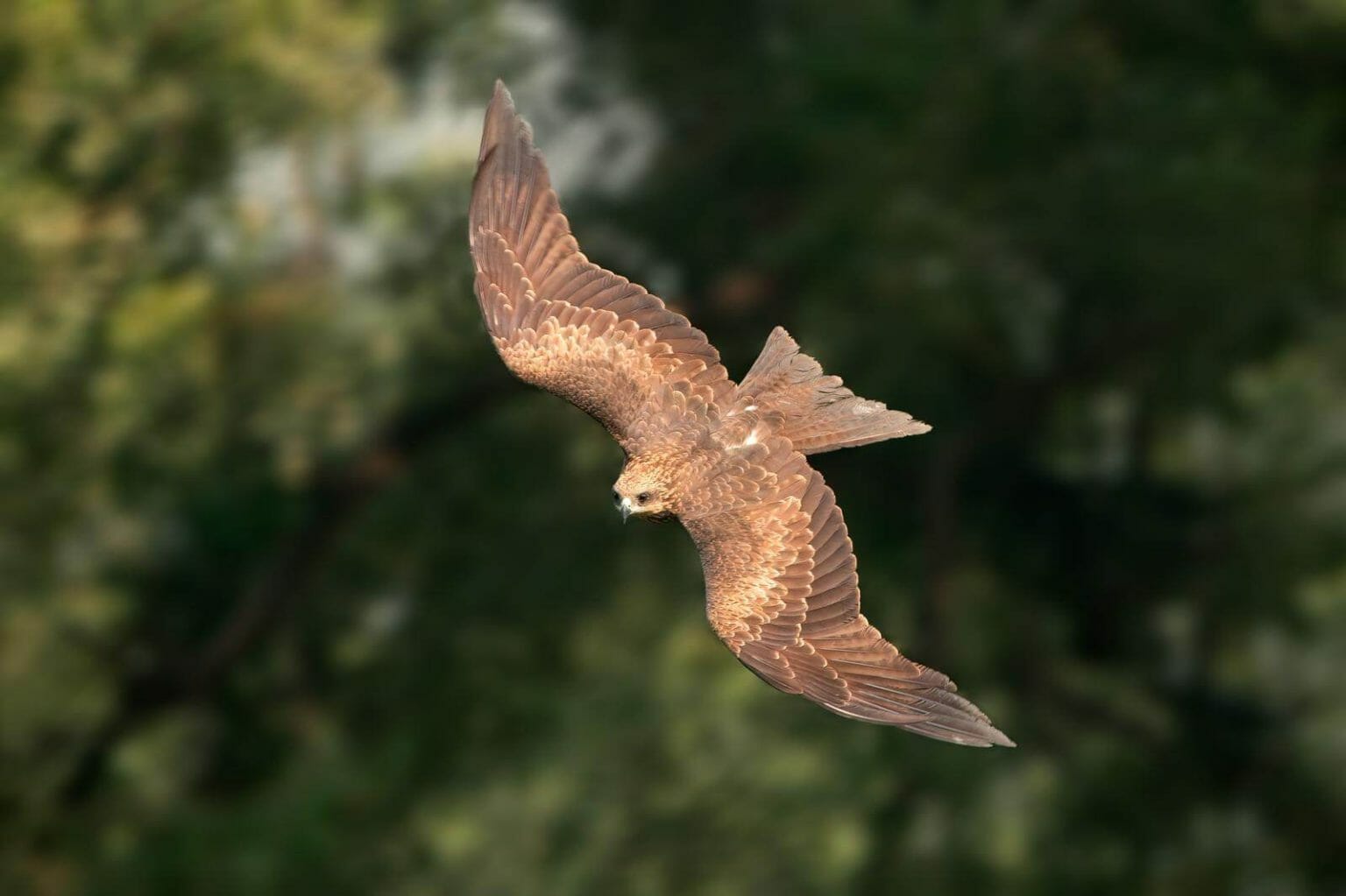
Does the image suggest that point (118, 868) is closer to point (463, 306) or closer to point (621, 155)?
point (463, 306)

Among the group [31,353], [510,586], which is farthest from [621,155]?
[31,353]

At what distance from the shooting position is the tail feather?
17.3 feet

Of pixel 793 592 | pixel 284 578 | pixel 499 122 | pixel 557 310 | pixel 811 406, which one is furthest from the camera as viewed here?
pixel 284 578

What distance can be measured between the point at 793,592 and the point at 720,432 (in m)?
0.47

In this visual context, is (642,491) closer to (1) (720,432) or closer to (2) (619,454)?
(1) (720,432)

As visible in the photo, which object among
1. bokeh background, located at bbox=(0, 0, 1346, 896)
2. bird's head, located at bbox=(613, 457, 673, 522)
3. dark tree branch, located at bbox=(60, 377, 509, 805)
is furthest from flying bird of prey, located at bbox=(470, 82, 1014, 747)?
dark tree branch, located at bbox=(60, 377, 509, 805)

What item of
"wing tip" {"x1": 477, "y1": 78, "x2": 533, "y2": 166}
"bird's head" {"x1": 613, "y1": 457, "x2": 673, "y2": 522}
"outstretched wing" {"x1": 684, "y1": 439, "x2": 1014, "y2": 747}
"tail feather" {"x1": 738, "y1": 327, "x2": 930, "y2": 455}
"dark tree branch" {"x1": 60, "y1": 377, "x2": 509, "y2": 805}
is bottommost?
"outstretched wing" {"x1": 684, "y1": 439, "x2": 1014, "y2": 747}

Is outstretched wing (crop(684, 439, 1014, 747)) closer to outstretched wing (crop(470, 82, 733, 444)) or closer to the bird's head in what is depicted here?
the bird's head

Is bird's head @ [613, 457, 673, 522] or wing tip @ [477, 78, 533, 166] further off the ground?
wing tip @ [477, 78, 533, 166]

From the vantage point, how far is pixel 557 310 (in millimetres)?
5805

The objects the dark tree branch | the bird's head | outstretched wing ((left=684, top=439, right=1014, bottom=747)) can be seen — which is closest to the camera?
outstretched wing ((left=684, top=439, right=1014, bottom=747))

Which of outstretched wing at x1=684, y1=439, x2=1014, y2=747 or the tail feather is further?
the tail feather

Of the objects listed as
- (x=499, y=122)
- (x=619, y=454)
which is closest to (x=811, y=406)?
(x=499, y=122)

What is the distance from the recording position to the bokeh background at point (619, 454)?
10445mm
